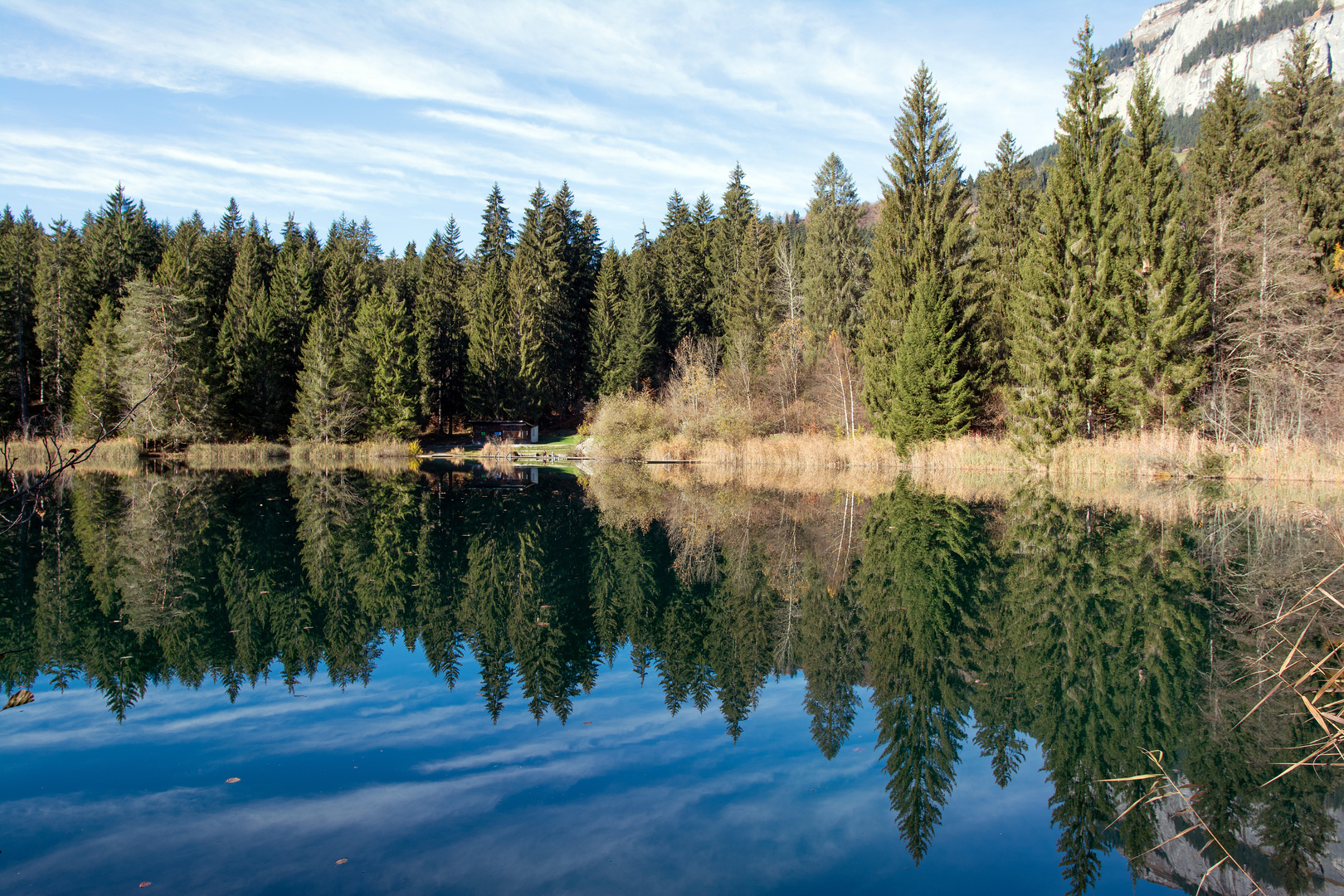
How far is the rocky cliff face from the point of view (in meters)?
122

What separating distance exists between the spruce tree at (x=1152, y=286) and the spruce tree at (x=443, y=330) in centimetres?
3646

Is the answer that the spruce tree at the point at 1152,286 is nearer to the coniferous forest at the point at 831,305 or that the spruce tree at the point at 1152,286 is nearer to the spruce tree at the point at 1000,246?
the coniferous forest at the point at 831,305

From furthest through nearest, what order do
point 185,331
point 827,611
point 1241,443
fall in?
point 185,331 < point 1241,443 < point 827,611

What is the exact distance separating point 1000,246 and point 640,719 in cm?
3215

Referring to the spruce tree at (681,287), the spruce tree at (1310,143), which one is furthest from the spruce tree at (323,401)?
the spruce tree at (1310,143)

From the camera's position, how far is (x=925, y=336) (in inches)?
1072

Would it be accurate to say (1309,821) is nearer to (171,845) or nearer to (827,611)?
(827,611)

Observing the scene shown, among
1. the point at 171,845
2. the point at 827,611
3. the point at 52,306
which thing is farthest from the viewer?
the point at 52,306

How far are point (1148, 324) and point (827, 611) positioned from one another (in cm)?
2092

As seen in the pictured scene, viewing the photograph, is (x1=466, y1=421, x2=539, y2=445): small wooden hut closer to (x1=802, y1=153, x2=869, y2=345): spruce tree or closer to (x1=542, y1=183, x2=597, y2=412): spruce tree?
(x1=542, y1=183, x2=597, y2=412): spruce tree

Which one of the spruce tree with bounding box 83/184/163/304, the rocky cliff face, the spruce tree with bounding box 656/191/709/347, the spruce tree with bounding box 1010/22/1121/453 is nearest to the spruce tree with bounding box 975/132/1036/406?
the spruce tree with bounding box 1010/22/1121/453

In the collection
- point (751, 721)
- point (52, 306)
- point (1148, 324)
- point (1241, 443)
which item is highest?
point (52, 306)

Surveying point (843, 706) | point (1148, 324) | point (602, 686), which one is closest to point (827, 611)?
point (843, 706)

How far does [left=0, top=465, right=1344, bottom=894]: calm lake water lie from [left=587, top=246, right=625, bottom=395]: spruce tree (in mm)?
39745
